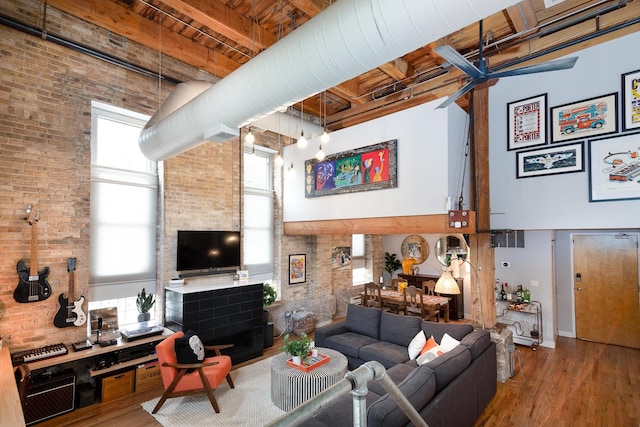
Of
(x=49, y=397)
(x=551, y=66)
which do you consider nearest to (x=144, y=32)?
(x=49, y=397)

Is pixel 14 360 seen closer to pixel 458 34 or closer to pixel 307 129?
pixel 307 129

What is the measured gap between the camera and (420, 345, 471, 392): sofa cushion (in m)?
3.18

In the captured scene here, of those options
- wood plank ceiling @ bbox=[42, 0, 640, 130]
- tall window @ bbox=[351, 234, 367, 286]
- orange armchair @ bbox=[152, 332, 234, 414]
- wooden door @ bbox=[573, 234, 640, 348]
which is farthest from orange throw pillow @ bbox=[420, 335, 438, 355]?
tall window @ bbox=[351, 234, 367, 286]

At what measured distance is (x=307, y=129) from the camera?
747 centimetres

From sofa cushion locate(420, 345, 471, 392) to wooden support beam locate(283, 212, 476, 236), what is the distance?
1.70 m

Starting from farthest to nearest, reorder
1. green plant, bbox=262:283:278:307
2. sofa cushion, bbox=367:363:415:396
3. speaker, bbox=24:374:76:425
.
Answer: green plant, bbox=262:283:278:307
speaker, bbox=24:374:76:425
sofa cushion, bbox=367:363:415:396

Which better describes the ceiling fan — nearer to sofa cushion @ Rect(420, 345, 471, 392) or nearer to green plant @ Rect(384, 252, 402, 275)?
sofa cushion @ Rect(420, 345, 471, 392)

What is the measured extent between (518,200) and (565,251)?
118 inches

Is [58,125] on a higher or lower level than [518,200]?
higher

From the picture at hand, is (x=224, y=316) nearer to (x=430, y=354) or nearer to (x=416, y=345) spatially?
(x=416, y=345)

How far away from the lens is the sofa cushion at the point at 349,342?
511 centimetres

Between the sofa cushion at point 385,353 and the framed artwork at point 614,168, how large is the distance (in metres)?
3.45

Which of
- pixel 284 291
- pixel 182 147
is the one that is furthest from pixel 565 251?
pixel 182 147

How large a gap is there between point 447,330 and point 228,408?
10.7 feet
